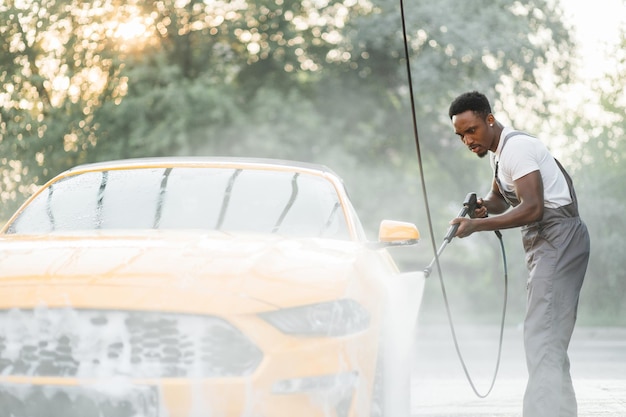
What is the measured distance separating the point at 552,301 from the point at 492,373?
5.10 metres

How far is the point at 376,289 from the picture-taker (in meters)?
3.73

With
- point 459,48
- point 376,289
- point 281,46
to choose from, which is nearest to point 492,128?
point 376,289

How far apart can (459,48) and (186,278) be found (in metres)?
15.7

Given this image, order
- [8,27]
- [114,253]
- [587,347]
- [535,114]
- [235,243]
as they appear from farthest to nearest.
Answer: [535,114] → [8,27] → [587,347] → [235,243] → [114,253]

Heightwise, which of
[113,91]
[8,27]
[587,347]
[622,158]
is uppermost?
[8,27]

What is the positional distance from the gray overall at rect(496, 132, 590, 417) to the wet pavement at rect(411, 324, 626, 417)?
162cm

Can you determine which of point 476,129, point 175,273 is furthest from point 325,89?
point 175,273

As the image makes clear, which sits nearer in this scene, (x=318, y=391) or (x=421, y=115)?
(x=318, y=391)

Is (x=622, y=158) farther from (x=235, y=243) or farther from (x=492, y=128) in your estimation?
(x=235, y=243)

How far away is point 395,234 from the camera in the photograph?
4.44 m

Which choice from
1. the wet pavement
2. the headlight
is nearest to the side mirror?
the headlight

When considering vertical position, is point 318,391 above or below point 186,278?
below

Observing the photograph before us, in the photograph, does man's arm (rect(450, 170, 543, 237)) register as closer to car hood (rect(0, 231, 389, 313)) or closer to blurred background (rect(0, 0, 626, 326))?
car hood (rect(0, 231, 389, 313))

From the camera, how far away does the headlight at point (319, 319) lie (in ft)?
10.8
